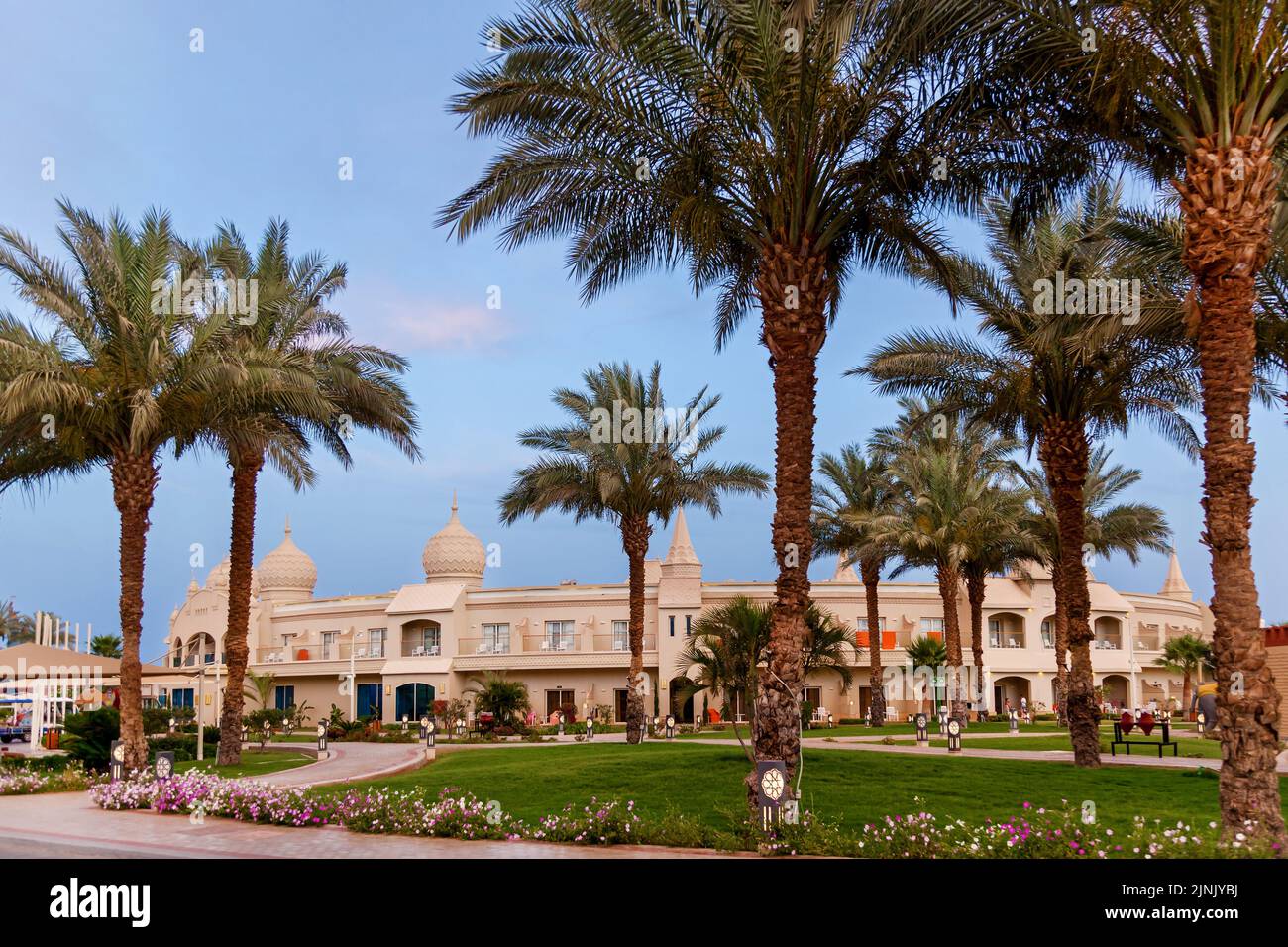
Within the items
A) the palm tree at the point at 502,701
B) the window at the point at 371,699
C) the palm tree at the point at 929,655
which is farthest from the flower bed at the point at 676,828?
the window at the point at 371,699

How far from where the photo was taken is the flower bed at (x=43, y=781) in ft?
64.7

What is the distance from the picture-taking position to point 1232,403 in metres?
11.3

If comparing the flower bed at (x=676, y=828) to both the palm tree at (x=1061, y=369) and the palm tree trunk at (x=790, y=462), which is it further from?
the palm tree at (x=1061, y=369)

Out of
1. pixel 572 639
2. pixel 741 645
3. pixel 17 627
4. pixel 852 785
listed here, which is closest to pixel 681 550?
pixel 572 639

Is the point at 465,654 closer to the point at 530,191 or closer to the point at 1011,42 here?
the point at 530,191

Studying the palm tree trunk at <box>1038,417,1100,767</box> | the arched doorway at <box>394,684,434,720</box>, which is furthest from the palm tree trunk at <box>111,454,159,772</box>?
the arched doorway at <box>394,684,434,720</box>

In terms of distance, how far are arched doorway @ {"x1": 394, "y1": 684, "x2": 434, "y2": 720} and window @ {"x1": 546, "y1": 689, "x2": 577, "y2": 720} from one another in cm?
509

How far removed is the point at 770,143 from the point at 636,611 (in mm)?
18267

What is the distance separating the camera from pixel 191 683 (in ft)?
182

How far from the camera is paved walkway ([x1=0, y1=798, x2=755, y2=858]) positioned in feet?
39.6

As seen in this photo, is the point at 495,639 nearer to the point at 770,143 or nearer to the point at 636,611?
the point at 636,611

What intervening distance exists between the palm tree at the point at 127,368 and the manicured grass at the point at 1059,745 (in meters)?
18.8
